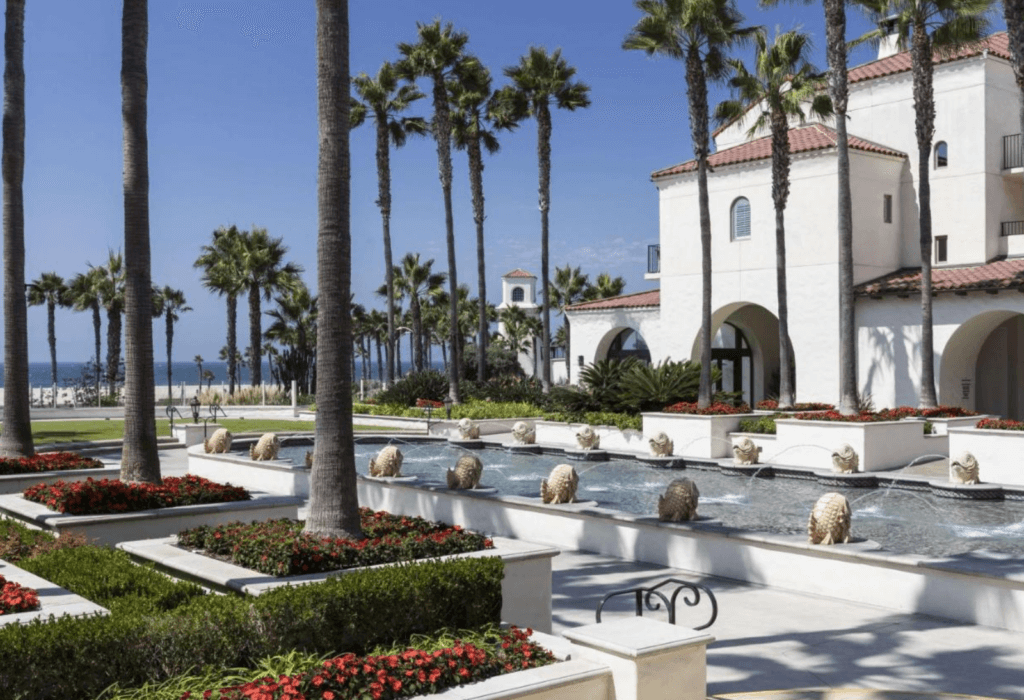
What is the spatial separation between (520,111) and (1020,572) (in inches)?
1319

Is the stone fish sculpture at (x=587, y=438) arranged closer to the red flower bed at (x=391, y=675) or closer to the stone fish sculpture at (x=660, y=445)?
the stone fish sculpture at (x=660, y=445)

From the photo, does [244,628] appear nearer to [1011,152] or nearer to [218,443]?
[218,443]

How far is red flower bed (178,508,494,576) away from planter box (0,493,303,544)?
1.80 meters

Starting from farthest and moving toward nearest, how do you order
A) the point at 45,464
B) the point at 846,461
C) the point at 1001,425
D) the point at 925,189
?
the point at 925,189
the point at 846,461
the point at 1001,425
the point at 45,464

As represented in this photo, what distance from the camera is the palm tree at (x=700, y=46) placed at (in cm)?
2678

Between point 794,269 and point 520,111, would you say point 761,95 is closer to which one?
point 794,269

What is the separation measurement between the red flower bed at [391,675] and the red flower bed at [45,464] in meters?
12.2

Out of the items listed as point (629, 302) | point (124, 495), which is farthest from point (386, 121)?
point (124, 495)

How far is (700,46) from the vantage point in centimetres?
2742

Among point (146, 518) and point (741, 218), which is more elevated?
point (741, 218)

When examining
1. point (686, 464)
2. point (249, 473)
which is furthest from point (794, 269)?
point (249, 473)

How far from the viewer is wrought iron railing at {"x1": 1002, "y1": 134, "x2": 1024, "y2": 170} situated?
3086cm

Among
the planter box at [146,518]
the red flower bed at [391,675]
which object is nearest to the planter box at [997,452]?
the planter box at [146,518]

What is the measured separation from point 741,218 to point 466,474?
21038 mm
